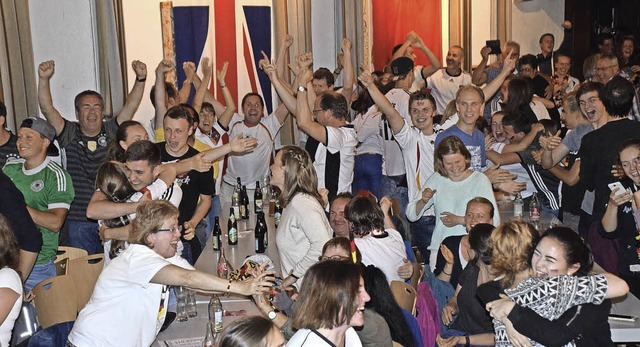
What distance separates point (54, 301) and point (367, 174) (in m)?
3.76

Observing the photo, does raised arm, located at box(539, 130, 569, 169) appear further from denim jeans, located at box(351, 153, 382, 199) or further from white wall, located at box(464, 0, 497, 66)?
white wall, located at box(464, 0, 497, 66)

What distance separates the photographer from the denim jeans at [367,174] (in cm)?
761

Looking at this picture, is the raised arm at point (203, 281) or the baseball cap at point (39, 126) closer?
the raised arm at point (203, 281)

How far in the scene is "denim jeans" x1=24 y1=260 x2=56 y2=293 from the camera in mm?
4685

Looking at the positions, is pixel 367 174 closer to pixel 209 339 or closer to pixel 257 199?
pixel 257 199

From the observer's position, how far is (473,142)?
19.2ft

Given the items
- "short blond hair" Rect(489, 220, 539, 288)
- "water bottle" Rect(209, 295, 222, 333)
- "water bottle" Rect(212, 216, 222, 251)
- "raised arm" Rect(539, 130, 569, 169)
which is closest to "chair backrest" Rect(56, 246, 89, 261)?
"water bottle" Rect(212, 216, 222, 251)

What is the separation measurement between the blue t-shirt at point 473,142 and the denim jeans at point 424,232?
52cm

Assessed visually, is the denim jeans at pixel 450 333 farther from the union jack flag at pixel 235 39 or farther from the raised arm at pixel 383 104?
the union jack flag at pixel 235 39

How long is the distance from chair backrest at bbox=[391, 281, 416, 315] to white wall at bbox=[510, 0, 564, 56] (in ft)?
30.4

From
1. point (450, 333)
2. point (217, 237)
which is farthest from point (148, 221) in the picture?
point (217, 237)

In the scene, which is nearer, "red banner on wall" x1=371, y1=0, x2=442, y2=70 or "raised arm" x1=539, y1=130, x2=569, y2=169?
"raised arm" x1=539, y1=130, x2=569, y2=169

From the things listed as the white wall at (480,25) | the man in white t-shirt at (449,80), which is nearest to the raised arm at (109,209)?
the man in white t-shirt at (449,80)

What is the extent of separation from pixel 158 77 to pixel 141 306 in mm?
3298
